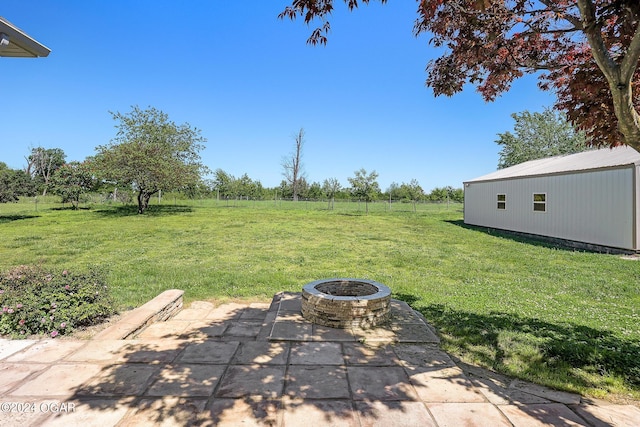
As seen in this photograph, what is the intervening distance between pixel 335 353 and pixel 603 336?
11.5 feet

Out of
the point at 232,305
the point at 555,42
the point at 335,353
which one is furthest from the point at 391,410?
the point at 555,42

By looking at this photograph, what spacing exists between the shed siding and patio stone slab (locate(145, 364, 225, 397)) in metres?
12.5

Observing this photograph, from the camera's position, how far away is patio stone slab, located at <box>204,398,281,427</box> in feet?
7.02

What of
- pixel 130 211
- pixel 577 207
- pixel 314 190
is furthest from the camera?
pixel 314 190

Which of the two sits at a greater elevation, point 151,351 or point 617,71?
point 617,71

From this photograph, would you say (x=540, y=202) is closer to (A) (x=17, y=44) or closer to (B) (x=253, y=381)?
(B) (x=253, y=381)

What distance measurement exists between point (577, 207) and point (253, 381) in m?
13.4

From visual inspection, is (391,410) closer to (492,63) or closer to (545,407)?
(545,407)

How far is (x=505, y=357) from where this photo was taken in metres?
3.43

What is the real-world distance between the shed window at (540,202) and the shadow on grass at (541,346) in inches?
430

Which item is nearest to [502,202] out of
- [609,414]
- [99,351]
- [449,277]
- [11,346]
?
[449,277]

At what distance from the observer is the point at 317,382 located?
2670 mm

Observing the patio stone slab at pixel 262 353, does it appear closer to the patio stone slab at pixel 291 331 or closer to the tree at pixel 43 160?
the patio stone slab at pixel 291 331

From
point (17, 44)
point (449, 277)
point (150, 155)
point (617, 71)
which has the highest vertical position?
point (150, 155)
